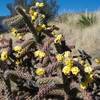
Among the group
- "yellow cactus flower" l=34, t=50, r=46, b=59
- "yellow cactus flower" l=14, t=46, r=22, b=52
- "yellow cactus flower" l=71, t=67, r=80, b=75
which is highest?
"yellow cactus flower" l=14, t=46, r=22, b=52

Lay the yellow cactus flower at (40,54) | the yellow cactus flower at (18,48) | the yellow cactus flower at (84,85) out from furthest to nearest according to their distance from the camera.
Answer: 1. the yellow cactus flower at (18,48)
2. the yellow cactus flower at (40,54)
3. the yellow cactus flower at (84,85)

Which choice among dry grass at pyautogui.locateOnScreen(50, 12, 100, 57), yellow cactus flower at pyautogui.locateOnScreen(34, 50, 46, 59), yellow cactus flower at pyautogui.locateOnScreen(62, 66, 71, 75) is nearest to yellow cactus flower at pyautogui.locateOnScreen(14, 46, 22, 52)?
yellow cactus flower at pyautogui.locateOnScreen(34, 50, 46, 59)

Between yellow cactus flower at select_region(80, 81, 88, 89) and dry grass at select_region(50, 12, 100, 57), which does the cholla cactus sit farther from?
dry grass at select_region(50, 12, 100, 57)

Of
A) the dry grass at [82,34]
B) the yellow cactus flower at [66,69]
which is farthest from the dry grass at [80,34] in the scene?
the yellow cactus flower at [66,69]

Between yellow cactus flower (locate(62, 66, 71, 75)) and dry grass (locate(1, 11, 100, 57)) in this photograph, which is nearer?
yellow cactus flower (locate(62, 66, 71, 75))

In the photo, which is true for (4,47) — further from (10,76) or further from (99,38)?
(99,38)

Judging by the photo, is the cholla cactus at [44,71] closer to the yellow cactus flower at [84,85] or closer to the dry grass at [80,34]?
the yellow cactus flower at [84,85]

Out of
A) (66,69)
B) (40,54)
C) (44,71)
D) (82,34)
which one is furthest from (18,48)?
(82,34)

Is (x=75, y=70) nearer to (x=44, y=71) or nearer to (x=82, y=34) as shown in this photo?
(x=44, y=71)
